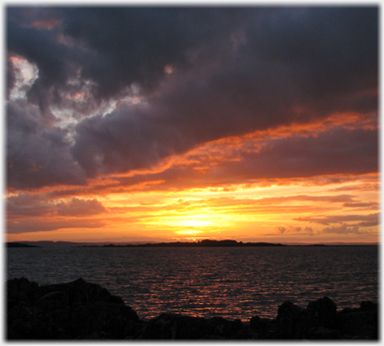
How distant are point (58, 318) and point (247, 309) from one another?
1729 centimetres

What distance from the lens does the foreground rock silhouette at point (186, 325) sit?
1404cm

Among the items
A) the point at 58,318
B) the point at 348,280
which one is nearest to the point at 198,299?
the point at 58,318

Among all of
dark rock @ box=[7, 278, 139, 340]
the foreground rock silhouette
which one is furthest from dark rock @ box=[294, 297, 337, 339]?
dark rock @ box=[7, 278, 139, 340]

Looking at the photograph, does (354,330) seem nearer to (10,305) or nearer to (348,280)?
(10,305)

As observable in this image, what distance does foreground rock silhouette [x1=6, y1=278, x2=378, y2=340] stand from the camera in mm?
14039

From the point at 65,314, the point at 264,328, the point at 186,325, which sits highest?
the point at 186,325

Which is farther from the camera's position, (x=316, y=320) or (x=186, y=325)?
(x=316, y=320)

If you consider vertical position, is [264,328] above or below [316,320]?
below

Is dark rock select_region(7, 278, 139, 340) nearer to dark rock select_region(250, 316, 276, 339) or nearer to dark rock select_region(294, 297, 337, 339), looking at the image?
dark rock select_region(250, 316, 276, 339)

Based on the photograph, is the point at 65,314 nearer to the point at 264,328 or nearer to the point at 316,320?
the point at 264,328

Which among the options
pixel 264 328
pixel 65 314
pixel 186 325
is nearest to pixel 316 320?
pixel 264 328

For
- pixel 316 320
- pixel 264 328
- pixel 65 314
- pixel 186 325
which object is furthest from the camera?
pixel 65 314

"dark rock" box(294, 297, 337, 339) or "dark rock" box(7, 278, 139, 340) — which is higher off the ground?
"dark rock" box(294, 297, 337, 339)

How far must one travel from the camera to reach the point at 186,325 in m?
14.1
